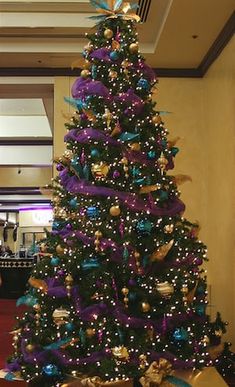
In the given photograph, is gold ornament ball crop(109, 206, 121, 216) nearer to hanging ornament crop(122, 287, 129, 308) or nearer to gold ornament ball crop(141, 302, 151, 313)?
hanging ornament crop(122, 287, 129, 308)

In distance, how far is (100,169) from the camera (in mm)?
2934

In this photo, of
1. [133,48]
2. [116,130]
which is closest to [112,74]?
[133,48]

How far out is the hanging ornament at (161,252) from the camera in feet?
9.57

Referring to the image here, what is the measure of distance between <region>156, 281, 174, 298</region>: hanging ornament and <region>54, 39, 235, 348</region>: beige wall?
76.4 inches

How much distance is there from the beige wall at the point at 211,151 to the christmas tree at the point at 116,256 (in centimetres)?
183

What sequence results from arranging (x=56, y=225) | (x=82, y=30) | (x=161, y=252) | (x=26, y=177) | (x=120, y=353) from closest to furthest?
(x=120, y=353), (x=161, y=252), (x=56, y=225), (x=82, y=30), (x=26, y=177)

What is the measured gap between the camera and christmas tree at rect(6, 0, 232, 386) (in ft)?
9.27

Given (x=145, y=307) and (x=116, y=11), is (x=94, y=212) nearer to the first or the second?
(x=145, y=307)

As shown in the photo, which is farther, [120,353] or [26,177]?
[26,177]

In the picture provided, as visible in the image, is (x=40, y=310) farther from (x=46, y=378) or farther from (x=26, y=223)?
(x=26, y=223)

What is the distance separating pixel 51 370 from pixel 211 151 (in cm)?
369

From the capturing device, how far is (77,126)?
10.6 feet

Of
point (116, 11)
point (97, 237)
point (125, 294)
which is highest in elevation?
point (116, 11)

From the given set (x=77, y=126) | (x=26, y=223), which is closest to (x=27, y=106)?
(x=26, y=223)
